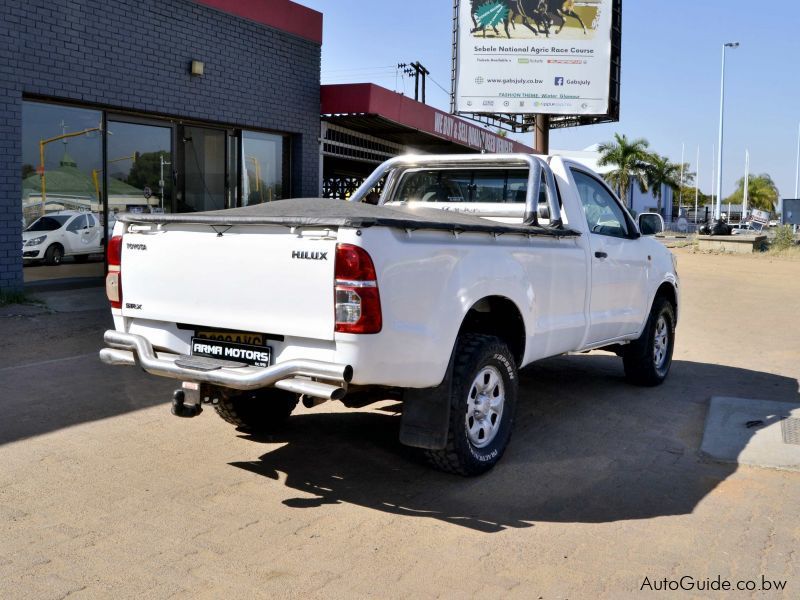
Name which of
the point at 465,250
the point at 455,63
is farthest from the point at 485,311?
the point at 455,63

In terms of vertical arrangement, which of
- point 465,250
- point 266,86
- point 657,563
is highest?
point 266,86

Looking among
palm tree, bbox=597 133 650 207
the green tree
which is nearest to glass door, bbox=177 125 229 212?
palm tree, bbox=597 133 650 207

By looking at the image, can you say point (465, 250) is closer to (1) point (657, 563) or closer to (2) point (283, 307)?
(2) point (283, 307)

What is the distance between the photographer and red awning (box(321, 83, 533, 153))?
625 inches

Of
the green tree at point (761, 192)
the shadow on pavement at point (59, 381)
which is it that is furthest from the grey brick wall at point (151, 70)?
the green tree at point (761, 192)

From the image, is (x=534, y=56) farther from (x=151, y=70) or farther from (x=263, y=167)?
(x=151, y=70)

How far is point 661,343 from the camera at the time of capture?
26.7 ft

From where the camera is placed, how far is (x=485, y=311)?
543cm

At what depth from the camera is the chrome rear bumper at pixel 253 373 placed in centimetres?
428

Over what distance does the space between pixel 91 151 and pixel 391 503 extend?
32.2 ft

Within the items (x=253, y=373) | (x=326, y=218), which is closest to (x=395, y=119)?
(x=326, y=218)

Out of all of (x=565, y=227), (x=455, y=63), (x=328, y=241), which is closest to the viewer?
(x=328, y=241)

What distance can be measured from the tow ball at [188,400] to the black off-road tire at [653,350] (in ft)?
14.3

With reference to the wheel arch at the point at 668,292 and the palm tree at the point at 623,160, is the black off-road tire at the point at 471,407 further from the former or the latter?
the palm tree at the point at 623,160
